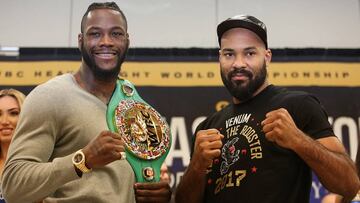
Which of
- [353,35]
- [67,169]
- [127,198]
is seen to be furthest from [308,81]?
[67,169]

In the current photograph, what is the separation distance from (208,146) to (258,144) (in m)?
0.20

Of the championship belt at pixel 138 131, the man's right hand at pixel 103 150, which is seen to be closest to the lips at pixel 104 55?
the championship belt at pixel 138 131

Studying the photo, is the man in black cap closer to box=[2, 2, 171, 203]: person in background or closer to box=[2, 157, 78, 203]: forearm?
box=[2, 2, 171, 203]: person in background

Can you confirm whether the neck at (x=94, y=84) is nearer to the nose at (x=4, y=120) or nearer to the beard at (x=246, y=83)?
the beard at (x=246, y=83)

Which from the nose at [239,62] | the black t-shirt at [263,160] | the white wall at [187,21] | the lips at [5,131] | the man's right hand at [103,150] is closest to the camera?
the man's right hand at [103,150]

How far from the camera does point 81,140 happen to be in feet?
4.92

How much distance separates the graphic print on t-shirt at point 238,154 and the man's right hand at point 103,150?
0.44m

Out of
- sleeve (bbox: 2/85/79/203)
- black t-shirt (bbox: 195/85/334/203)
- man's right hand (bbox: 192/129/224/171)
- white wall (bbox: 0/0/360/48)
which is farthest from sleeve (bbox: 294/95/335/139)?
white wall (bbox: 0/0/360/48)

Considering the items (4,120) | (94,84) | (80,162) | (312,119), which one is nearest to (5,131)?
(4,120)

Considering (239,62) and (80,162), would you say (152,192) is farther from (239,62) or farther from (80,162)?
(239,62)

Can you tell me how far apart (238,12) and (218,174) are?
84.5 inches

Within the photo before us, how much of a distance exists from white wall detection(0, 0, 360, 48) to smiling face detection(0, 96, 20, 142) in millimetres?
878

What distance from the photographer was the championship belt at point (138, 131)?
5.15 ft

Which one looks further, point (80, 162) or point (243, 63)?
point (243, 63)
